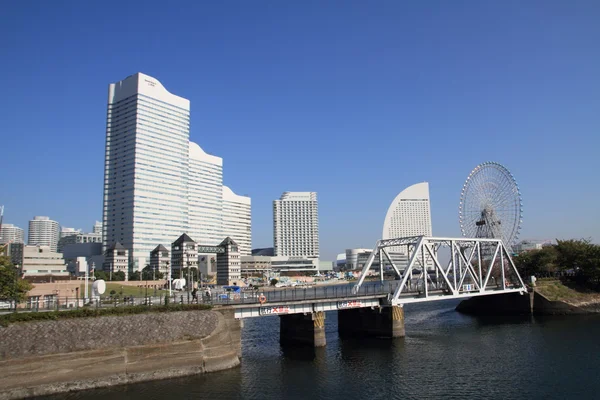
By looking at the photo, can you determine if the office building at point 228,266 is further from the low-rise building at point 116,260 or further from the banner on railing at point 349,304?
the banner on railing at point 349,304

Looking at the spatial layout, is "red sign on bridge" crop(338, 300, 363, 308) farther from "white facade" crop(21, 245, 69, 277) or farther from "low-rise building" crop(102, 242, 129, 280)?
"low-rise building" crop(102, 242, 129, 280)

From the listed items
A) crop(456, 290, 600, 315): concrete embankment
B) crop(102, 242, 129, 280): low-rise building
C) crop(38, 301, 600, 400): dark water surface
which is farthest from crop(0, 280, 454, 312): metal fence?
crop(102, 242, 129, 280): low-rise building

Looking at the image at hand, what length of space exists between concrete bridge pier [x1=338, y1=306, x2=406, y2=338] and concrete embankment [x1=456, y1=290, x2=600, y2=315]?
33242 millimetres

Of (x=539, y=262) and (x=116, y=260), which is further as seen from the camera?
(x=116, y=260)

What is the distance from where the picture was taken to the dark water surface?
38.6 m

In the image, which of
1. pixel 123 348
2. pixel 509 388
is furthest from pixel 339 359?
pixel 123 348

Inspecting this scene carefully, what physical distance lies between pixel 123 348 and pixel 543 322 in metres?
65.1

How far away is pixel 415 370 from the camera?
150 feet

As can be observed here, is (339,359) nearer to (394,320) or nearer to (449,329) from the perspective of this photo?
(394,320)

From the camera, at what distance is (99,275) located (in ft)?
457

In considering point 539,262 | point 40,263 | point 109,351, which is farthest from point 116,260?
point 109,351

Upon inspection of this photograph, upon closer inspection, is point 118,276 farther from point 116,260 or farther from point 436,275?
point 436,275

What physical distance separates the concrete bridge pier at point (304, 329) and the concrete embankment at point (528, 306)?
45.2 meters

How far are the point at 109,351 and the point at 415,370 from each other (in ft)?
93.4
